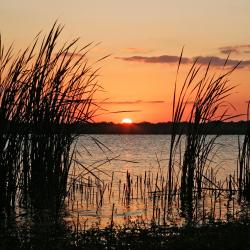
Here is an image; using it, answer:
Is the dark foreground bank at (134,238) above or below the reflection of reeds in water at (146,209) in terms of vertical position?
above

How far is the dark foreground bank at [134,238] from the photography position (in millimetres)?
6574

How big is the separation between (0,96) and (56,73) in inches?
43.6

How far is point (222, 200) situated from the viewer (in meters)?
12.0

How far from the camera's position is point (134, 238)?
23.6 feet

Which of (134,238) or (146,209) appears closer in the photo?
(134,238)

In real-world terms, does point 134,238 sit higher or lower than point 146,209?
higher

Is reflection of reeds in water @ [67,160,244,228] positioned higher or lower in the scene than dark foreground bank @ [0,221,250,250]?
lower

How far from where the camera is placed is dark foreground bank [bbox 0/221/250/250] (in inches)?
259

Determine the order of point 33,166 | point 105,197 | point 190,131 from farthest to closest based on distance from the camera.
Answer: point 105,197 < point 190,131 < point 33,166

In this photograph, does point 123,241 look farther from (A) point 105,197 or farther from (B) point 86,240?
(A) point 105,197

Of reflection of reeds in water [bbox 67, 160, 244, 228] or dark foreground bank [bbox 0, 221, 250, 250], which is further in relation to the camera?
reflection of reeds in water [bbox 67, 160, 244, 228]

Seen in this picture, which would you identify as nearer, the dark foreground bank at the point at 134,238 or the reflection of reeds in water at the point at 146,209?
the dark foreground bank at the point at 134,238

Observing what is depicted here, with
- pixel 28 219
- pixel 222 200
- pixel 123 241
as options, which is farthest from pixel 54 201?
pixel 222 200

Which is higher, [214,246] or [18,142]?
[18,142]
